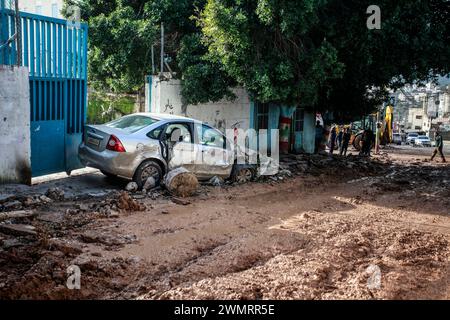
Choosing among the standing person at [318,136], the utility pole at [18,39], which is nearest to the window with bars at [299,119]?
the standing person at [318,136]

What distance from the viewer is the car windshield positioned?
10.0m

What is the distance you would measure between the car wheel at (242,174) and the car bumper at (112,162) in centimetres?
283

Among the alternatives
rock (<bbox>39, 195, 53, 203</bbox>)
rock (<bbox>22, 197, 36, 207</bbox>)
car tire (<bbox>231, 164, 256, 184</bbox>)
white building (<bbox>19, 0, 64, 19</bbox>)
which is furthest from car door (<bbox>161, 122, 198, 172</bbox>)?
white building (<bbox>19, 0, 64, 19</bbox>)

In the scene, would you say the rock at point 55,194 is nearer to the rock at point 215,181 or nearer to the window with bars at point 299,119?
the rock at point 215,181

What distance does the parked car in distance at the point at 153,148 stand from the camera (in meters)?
9.55

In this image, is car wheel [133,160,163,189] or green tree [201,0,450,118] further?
green tree [201,0,450,118]

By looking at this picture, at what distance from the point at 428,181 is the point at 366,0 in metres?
5.66

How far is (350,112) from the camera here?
20266mm

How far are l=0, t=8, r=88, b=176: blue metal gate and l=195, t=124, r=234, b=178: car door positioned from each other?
318 cm

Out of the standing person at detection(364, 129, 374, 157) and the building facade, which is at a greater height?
the building facade

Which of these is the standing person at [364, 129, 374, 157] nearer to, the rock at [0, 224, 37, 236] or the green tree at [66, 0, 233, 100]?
the green tree at [66, 0, 233, 100]

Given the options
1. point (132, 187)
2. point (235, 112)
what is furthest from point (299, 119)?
point (132, 187)

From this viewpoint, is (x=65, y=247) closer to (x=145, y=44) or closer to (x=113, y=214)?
(x=113, y=214)

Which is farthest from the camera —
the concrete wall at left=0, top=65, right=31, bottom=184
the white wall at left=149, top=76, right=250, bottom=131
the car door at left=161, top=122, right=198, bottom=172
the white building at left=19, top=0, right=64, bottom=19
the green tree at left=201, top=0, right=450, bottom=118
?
the white building at left=19, top=0, right=64, bottom=19
